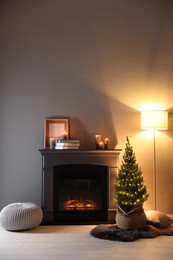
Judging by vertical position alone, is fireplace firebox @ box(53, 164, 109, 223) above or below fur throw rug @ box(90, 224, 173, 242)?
above

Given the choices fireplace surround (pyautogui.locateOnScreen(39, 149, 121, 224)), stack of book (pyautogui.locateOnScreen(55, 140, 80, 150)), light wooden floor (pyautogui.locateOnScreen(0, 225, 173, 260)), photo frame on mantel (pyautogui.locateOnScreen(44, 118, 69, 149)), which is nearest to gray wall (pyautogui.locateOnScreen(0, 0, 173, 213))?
photo frame on mantel (pyautogui.locateOnScreen(44, 118, 69, 149))

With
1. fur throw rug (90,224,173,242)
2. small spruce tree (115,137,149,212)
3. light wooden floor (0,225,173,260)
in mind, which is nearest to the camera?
light wooden floor (0,225,173,260)

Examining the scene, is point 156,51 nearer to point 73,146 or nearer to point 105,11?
point 105,11

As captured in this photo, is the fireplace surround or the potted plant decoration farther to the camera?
the fireplace surround

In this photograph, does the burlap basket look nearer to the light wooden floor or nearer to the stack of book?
the light wooden floor

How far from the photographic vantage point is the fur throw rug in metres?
3.56

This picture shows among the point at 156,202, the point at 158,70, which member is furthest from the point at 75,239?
the point at 158,70

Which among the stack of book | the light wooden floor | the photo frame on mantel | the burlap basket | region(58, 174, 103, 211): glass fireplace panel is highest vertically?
the photo frame on mantel

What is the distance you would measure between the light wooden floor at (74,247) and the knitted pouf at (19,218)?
8cm

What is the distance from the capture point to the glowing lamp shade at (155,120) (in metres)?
4.44

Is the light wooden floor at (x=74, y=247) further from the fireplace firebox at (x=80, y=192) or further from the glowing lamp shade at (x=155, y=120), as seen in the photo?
the glowing lamp shade at (x=155, y=120)

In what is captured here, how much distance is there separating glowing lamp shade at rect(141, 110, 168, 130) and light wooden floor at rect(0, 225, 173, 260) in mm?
1485

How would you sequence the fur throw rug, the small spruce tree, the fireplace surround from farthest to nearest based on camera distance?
the fireplace surround, the small spruce tree, the fur throw rug

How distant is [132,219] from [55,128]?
5.55ft
